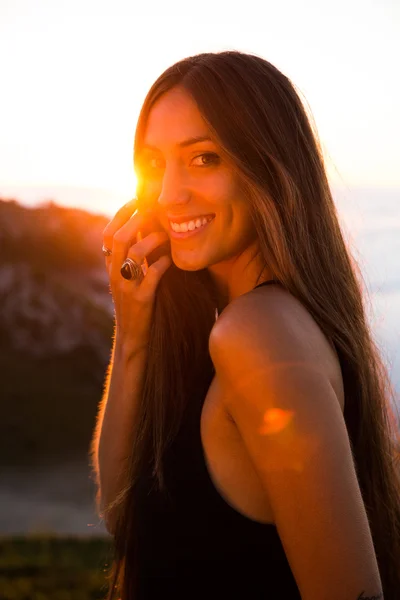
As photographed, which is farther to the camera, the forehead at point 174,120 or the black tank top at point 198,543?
the forehead at point 174,120

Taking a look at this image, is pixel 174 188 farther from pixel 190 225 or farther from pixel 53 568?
pixel 53 568

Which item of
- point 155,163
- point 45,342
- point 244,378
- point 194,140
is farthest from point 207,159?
point 45,342

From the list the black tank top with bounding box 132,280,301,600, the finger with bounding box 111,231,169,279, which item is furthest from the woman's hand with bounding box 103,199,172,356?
the black tank top with bounding box 132,280,301,600

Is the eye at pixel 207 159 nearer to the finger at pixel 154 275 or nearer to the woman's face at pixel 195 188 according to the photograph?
the woman's face at pixel 195 188

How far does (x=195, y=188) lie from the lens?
250 cm

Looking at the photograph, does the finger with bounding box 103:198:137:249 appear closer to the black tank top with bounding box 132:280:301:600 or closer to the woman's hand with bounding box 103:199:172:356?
the woman's hand with bounding box 103:199:172:356

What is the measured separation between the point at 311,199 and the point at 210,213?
35 cm

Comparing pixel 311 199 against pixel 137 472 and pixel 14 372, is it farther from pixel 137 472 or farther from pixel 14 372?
pixel 14 372

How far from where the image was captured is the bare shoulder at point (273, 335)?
1.85 meters

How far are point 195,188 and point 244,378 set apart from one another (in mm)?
880

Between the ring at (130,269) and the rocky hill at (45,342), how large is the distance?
6.10 metres

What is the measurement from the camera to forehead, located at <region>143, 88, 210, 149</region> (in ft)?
8.13

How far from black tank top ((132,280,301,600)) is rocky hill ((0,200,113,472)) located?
21.9 ft

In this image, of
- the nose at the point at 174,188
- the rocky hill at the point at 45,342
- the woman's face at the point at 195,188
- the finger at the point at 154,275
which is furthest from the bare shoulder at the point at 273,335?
the rocky hill at the point at 45,342
